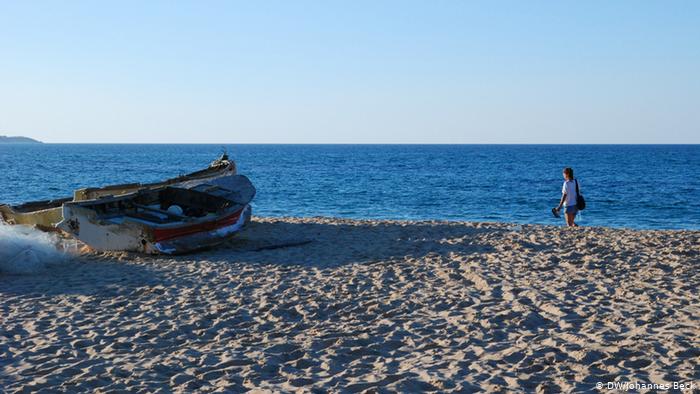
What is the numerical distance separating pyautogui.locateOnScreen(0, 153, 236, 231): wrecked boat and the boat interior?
49 centimetres

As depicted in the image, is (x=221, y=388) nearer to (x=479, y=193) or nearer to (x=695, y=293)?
(x=695, y=293)

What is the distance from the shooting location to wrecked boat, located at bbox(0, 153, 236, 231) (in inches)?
561

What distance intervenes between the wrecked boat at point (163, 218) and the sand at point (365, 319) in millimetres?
434

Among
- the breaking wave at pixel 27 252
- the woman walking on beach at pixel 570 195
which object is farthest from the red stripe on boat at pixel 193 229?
the woman walking on beach at pixel 570 195

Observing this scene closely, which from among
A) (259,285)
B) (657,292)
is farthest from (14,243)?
(657,292)

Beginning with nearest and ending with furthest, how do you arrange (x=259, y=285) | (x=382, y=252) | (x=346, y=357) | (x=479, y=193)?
(x=346, y=357)
(x=259, y=285)
(x=382, y=252)
(x=479, y=193)

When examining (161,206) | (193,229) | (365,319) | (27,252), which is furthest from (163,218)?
(365,319)

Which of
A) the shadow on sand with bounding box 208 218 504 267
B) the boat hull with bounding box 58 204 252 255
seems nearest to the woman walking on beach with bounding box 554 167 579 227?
the shadow on sand with bounding box 208 218 504 267

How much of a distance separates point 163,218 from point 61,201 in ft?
14.2

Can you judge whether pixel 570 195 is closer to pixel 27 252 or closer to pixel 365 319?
pixel 365 319

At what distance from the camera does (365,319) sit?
25.6ft

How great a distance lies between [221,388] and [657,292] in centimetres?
589

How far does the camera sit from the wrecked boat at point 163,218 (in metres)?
12.6

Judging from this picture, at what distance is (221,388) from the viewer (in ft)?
18.5
